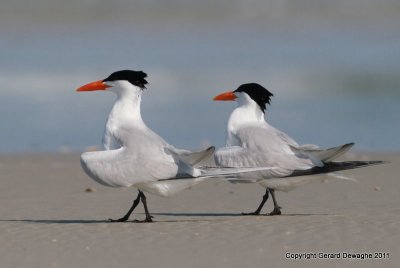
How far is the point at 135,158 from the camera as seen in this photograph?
835 cm

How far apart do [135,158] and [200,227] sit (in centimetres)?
67

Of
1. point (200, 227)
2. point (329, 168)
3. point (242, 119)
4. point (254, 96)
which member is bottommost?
point (200, 227)

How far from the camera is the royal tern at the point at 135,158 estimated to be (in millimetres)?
8320

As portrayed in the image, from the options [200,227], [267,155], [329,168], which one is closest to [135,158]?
[200,227]

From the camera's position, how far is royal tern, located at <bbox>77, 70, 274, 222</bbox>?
8.32 meters

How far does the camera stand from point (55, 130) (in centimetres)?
1828

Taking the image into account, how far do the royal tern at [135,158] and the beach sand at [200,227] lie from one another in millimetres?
310

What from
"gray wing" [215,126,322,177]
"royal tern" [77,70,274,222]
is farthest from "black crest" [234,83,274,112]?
"royal tern" [77,70,274,222]

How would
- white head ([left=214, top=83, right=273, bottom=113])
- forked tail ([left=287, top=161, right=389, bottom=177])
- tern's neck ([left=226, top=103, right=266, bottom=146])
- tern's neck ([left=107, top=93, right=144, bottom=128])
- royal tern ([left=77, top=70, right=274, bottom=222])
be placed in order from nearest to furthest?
royal tern ([left=77, top=70, right=274, bottom=222]) < tern's neck ([left=107, top=93, right=144, bottom=128]) < forked tail ([left=287, top=161, right=389, bottom=177]) < tern's neck ([left=226, top=103, right=266, bottom=146]) < white head ([left=214, top=83, right=273, bottom=113])

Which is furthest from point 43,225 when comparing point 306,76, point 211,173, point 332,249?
point 306,76

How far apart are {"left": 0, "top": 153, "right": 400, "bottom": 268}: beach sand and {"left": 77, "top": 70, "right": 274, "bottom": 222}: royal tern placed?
0.31 m

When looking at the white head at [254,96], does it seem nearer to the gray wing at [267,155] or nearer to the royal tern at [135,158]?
the gray wing at [267,155]

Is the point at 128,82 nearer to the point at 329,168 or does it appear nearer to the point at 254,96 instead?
the point at 254,96

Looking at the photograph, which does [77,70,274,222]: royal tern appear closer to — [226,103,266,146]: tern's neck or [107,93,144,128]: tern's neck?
[107,93,144,128]: tern's neck
